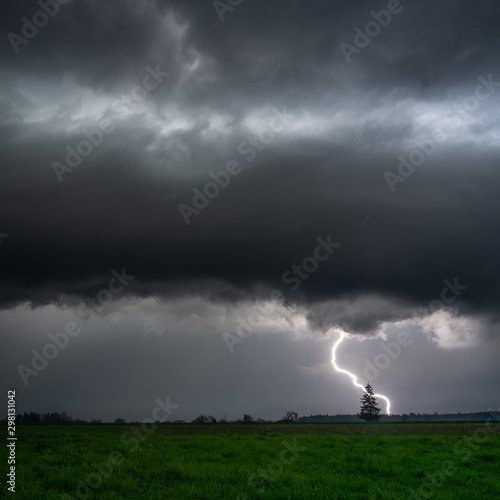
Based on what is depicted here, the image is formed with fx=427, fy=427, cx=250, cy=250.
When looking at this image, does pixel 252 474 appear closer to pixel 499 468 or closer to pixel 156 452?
pixel 156 452

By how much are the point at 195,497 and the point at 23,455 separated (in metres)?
10.9

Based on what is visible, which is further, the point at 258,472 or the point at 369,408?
the point at 369,408

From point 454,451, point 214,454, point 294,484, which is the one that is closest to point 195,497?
point 294,484

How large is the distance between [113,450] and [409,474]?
13.6m

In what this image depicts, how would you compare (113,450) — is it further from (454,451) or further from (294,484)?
(454,451)

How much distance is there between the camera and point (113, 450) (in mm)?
20828

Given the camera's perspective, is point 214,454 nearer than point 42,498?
No

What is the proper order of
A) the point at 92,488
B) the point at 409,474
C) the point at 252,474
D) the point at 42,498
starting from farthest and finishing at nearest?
the point at 409,474 < the point at 252,474 < the point at 92,488 < the point at 42,498

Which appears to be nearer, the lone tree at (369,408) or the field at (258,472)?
the field at (258,472)

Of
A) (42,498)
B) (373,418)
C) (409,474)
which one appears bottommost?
(42,498)

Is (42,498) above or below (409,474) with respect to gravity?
below

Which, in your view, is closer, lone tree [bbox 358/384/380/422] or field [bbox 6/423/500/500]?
field [bbox 6/423/500/500]

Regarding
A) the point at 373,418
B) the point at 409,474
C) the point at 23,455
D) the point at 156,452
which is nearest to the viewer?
the point at 409,474

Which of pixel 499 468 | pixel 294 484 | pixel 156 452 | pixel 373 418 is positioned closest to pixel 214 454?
pixel 156 452
